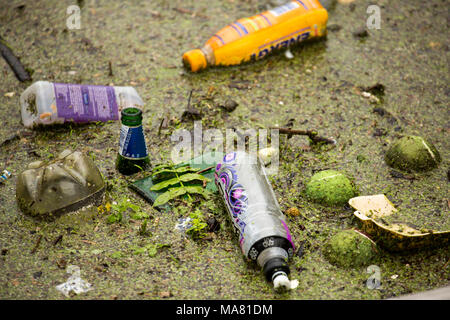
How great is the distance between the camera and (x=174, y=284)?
150 cm

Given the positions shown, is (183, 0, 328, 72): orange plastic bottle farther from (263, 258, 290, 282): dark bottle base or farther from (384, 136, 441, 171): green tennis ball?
(263, 258, 290, 282): dark bottle base

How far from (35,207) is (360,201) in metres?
1.24

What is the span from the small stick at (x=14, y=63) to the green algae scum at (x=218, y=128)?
32mm

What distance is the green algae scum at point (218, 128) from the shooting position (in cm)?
152

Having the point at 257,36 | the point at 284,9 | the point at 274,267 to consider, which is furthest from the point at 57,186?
the point at 284,9

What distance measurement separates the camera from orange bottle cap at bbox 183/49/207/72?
96.7 inches

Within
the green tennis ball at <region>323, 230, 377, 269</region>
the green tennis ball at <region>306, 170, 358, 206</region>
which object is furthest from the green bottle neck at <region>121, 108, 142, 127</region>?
the green tennis ball at <region>323, 230, 377, 269</region>

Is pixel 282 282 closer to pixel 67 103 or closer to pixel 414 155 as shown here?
pixel 414 155

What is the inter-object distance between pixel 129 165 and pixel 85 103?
446 millimetres

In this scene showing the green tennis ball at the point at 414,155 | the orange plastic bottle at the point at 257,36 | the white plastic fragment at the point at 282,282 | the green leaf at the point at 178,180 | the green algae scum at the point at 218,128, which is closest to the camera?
the white plastic fragment at the point at 282,282

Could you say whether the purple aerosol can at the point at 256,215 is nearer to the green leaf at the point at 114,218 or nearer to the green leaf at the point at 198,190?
the green leaf at the point at 198,190

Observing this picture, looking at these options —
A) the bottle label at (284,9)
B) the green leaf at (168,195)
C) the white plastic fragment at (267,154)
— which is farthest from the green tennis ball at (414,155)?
the bottle label at (284,9)
